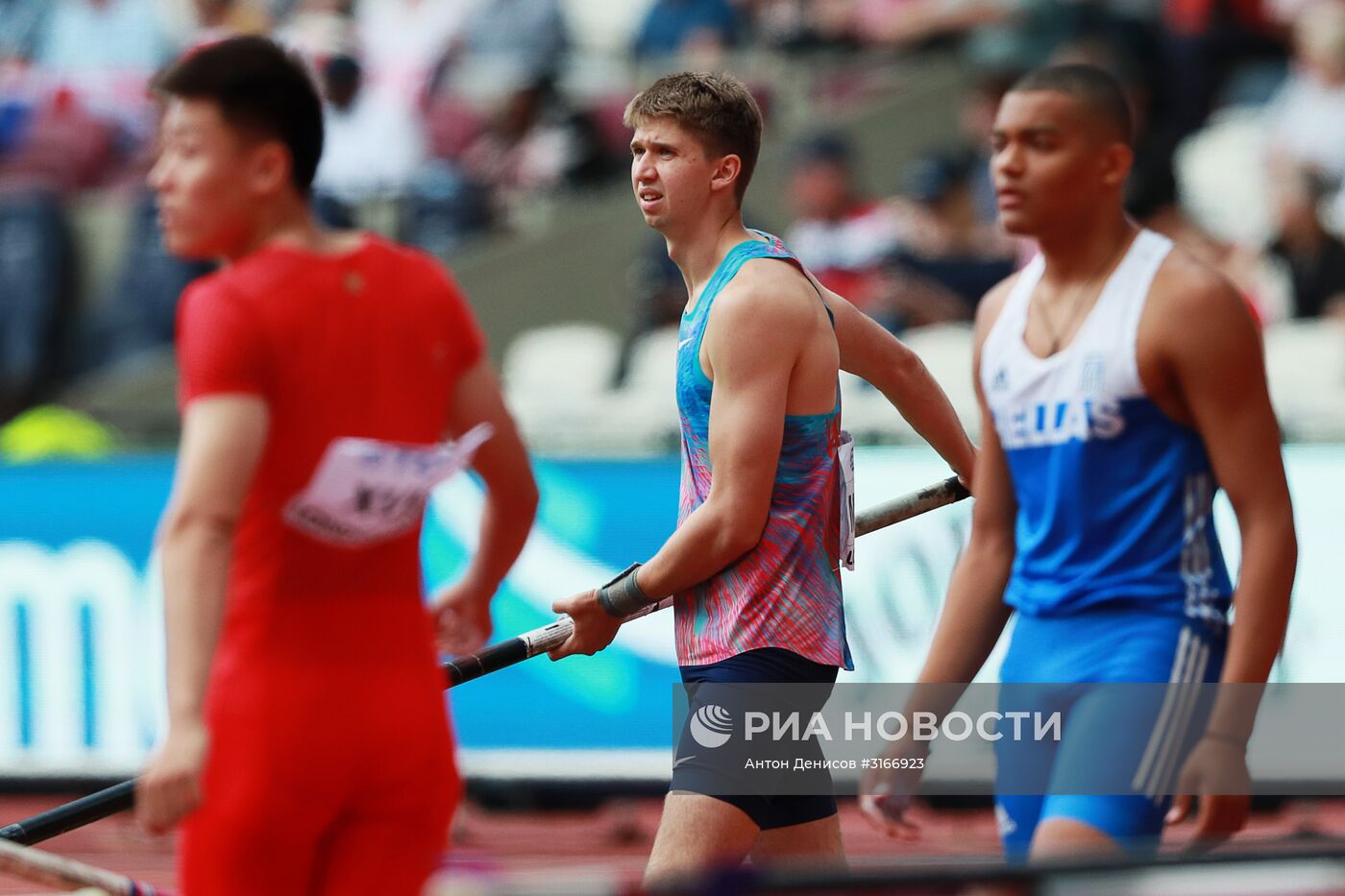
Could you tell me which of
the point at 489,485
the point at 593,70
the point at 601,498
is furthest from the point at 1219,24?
the point at 489,485

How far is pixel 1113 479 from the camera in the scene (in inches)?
152

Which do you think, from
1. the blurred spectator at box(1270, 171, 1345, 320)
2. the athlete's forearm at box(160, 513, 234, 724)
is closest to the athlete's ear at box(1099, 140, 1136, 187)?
the athlete's forearm at box(160, 513, 234, 724)

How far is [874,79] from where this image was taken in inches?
502

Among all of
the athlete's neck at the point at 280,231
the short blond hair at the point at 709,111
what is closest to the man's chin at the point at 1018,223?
the short blond hair at the point at 709,111

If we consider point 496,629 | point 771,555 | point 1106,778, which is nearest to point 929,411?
point 771,555

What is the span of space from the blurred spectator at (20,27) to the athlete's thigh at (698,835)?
1104cm

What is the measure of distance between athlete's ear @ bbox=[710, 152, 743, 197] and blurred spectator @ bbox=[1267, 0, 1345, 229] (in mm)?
7058

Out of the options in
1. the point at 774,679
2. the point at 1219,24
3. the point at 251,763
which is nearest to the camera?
the point at 251,763

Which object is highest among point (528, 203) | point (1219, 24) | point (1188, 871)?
point (1219, 24)

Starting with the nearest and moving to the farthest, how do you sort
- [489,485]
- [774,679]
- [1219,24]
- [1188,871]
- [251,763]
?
1. [1188,871]
2. [251,763]
3. [489,485]
4. [774,679]
5. [1219,24]

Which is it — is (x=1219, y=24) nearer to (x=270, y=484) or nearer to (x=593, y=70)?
(x=593, y=70)

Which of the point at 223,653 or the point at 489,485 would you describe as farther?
the point at 489,485

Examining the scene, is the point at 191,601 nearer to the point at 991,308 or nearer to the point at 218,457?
the point at 218,457

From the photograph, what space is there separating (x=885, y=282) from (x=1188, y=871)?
7323 millimetres
